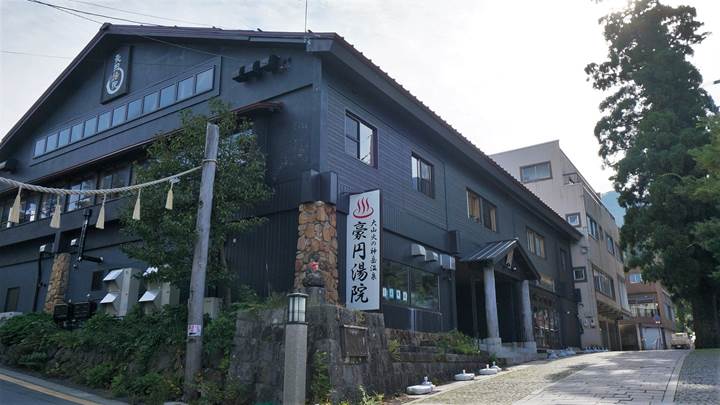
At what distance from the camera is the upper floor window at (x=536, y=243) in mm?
29019

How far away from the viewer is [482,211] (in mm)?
23797

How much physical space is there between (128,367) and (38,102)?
1567 centimetres

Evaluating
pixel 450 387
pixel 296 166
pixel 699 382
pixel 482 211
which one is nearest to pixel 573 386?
pixel 699 382

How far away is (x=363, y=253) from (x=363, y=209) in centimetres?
119

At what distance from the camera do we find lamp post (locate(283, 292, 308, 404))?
9.35 m

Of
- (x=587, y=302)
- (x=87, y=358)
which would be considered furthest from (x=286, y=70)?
(x=587, y=302)

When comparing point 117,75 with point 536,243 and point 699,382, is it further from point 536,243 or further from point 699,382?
point 536,243

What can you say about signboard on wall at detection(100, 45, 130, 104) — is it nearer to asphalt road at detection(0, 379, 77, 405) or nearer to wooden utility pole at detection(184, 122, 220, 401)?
wooden utility pole at detection(184, 122, 220, 401)

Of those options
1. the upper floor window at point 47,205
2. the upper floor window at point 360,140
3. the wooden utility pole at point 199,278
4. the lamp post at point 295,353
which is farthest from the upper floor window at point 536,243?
the upper floor window at point 47,205

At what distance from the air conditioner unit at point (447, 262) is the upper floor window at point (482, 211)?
346 centimetres

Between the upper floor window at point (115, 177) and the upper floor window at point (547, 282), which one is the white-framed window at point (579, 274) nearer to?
the upper floor window at point (547, 282)

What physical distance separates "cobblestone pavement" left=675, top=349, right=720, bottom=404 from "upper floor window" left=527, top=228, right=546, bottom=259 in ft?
→ 43.2

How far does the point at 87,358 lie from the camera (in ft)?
46.6

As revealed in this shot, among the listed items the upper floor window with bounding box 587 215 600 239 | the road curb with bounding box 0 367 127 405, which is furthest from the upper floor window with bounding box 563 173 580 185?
the road curb with bounding box 0 367 127 405
